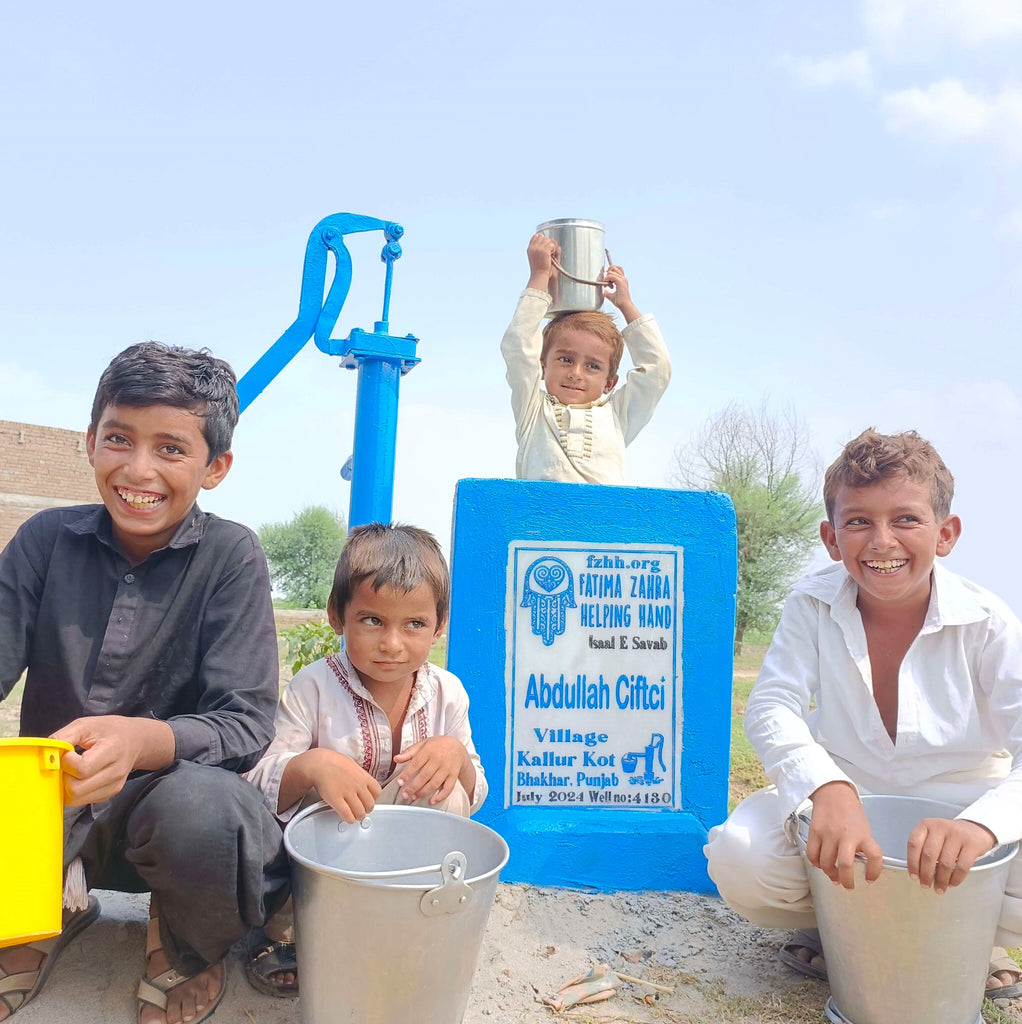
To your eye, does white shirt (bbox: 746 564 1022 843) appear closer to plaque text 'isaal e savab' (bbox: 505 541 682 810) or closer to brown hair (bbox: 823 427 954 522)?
brown hair (bbox: 823 427 954 522)

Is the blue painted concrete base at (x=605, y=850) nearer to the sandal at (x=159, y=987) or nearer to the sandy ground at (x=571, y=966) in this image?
the sandy ground at (x=571, y=966)

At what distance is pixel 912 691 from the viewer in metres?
2.33

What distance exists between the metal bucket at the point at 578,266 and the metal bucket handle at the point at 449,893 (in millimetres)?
2404

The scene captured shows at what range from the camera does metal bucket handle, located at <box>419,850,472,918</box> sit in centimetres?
162

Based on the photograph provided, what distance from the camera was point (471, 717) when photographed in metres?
2.91

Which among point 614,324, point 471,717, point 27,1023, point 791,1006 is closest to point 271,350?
point 614,324

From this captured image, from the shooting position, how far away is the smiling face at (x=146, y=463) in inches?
79.6

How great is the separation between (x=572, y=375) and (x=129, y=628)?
6.65 ft

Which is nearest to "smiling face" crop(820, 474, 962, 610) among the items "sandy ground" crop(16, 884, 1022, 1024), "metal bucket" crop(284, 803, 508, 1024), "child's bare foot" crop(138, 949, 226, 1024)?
"sandy ground" crop(16, 884, 1022, 1024)

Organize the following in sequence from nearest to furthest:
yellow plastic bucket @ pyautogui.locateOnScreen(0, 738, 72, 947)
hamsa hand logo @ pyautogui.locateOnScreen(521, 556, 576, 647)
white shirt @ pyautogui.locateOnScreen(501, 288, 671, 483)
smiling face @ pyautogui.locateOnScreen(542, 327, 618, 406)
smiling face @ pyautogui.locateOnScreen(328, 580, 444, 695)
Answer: yellow plastic bucket @ pyautogui.locateOnScreen(0, 738, 72, 947)
smiling face @ pyautogui.locateOnScreen(328, 580, 444, 695)
hamsa hand logo @ pyautogui.locateOnScreen(521, 556, 576, 647)
white shirt @ pyautogui.locateOnScreen(501, 288, 671, 483)
smiling face @ pyautogui.locateOnScreen(542, 327, 618, 406)

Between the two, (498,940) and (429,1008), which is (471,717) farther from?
(429,1008)

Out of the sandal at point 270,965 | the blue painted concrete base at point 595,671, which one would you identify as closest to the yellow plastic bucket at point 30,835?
the sandal at point 270,965

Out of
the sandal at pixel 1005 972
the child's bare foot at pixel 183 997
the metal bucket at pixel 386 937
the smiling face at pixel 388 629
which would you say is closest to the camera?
the metal bucket at pixel 386 937

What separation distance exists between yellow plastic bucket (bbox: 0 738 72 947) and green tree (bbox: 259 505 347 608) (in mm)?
16808
